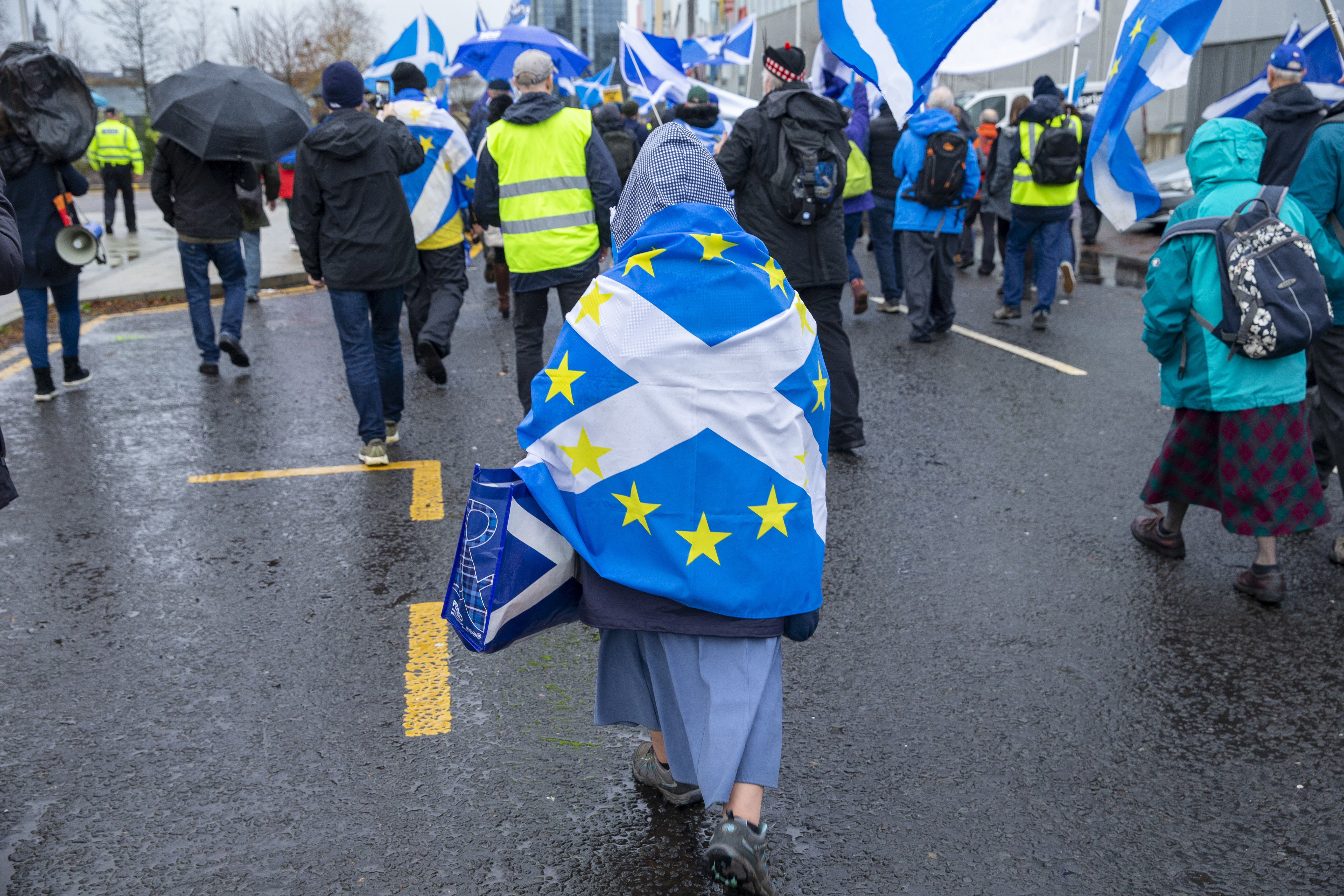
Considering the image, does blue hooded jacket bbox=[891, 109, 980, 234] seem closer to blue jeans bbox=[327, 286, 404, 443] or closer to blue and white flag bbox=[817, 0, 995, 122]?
blue and white flag bbox=[817, 0, 995, 122]

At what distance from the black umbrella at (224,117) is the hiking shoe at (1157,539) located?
5.85 metres

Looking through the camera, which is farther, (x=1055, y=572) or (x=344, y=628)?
(x=1055, y=572)

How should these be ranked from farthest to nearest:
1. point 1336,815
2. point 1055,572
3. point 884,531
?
point 884,531 → point 1055,572 → point 1336,815

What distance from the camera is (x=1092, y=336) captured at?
889 centimetres

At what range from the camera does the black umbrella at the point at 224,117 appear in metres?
7.36

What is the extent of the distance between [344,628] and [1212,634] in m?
3.03

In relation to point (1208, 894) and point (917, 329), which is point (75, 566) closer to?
point (1208, 894)

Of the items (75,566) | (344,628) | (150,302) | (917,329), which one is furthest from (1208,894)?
(150,302)

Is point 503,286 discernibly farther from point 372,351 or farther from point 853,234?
point 372,351

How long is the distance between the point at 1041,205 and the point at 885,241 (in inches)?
53.6

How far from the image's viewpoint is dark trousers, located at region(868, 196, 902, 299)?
9898 mm

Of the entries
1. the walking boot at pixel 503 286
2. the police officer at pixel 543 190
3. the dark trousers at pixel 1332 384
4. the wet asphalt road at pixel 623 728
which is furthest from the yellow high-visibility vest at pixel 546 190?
the walking boot at pixel 503 286

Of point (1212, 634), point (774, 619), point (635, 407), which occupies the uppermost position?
point (635, 407)

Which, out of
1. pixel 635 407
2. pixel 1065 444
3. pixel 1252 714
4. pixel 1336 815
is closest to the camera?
pixel 635 407
